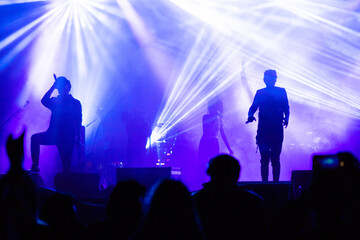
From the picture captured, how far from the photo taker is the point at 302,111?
1460 centimetres

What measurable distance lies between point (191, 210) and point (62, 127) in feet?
18.7

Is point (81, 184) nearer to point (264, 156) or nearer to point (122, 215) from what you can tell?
point (264, 156)

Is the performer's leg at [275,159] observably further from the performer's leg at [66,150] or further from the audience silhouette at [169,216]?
the audience silhouette at [169,216]

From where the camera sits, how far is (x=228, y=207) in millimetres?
3242

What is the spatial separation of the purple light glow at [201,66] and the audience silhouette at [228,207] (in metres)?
8.70

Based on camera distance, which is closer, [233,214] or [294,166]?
[233,214]

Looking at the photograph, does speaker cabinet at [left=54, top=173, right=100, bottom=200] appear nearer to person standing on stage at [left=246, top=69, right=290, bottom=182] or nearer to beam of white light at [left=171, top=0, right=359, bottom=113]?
person standing on stage at [left=246, top=69, right=290, bottom=182]

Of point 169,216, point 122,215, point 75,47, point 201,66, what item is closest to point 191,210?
point 169,216

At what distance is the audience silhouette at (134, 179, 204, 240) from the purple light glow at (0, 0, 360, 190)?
9808mm

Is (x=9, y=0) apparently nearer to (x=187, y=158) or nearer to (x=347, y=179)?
(x=187, y=158)

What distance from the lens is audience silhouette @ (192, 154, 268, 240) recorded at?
3.13 metres

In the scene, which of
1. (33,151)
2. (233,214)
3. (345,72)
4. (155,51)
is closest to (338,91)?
(345,72)

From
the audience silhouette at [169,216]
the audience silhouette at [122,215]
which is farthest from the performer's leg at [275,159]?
the audience silhouette at [169,216]

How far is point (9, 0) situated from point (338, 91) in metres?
10.5
